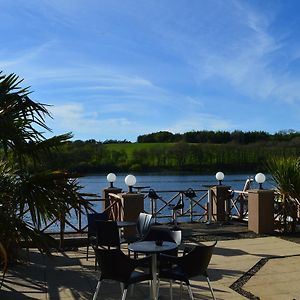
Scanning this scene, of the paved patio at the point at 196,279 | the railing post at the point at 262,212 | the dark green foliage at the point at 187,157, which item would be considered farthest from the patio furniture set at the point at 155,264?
the dark green foliage at the point at 187,157

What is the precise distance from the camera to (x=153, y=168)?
29328 mm

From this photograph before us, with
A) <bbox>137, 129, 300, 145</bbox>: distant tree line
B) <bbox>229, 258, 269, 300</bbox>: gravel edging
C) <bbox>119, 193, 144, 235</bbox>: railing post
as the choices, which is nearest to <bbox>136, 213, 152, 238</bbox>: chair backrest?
<bbox>229, 258, 269, 300</bbox>: gravel edging

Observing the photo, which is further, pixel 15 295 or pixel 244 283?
pixel 244 283

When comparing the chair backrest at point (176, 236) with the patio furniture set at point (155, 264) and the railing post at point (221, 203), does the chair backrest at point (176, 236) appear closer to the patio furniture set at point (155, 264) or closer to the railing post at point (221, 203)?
the patio furniture set at point (155, 264)

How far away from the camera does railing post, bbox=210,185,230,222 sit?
1249cm

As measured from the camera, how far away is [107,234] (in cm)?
649

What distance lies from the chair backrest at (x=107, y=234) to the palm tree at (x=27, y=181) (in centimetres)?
159

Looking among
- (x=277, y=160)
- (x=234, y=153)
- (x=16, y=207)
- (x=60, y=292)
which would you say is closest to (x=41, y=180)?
(x=16, y=207)

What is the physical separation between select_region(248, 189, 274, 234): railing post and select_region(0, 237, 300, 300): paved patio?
1.60m

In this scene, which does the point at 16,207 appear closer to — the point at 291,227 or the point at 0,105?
the point at 0,105

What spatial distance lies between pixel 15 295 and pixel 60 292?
53cm

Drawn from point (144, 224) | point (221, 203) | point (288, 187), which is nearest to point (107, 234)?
point (144, 224)

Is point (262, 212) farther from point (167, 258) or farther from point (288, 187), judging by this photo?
point (167, 258)

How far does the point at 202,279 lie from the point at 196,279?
0.27 feet
